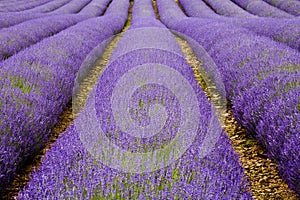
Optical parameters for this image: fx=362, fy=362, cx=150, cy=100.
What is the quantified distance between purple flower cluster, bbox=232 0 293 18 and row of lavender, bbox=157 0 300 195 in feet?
23.5

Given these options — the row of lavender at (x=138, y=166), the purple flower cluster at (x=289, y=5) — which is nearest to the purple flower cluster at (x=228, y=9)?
the purple flower cluster at (x=289, y=5)

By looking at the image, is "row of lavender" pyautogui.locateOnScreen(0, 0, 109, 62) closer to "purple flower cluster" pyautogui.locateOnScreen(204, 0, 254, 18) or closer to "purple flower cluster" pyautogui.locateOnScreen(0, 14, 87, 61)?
"purple flower cluster" pyautogui.locateOnScreen(0, 14, 87, 61)

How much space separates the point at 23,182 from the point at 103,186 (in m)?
1.19

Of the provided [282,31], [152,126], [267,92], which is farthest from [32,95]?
[282,31]

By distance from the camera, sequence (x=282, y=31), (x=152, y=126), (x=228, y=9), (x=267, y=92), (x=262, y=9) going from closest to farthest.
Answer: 1. (x=152, y=126)
2. (x=267, y=92)
3. (x=282, y=31)
4. (x=262, y=9)
5. (x=228, y=9)

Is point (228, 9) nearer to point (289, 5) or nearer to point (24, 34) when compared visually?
point (289, 5)

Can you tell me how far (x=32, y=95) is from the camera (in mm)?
3271

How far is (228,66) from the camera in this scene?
4.30 m

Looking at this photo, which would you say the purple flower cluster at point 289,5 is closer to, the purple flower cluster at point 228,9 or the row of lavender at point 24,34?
the purple flower cluster at point 228,9

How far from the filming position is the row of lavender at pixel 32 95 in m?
2.47

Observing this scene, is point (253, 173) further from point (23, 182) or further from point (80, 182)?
point (23, 182)

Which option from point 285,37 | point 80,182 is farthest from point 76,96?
point 285,37

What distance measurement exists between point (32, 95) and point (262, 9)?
11764mm

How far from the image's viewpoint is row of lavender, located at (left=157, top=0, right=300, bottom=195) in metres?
2.39
